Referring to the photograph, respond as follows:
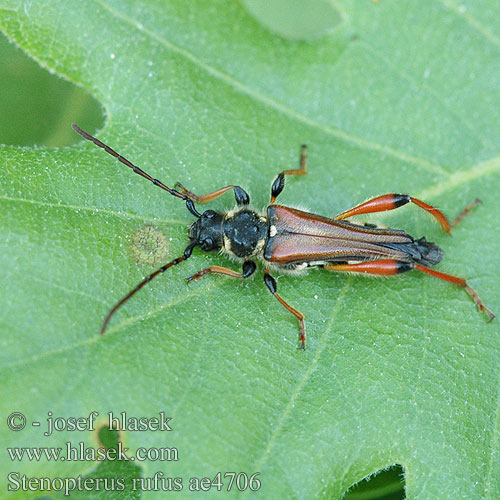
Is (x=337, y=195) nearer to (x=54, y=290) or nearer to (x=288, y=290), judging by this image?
(x=288, y=290)

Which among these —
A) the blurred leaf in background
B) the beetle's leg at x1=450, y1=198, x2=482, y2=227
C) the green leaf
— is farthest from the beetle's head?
the blurred leaf in background

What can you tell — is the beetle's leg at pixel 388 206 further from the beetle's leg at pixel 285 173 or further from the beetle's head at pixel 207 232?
the beetle's head at pixel 207 232

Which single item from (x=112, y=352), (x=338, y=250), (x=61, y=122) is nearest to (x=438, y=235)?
(x=338, y=250)

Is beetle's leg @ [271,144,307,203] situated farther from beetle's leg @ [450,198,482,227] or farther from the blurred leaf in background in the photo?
the blurred leaf in background

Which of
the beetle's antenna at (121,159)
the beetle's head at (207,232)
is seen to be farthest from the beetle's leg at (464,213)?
the beetle's antenna at (121,159)

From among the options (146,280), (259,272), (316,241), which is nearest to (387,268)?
(316,241)

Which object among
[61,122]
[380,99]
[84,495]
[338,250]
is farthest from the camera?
[61,122]
